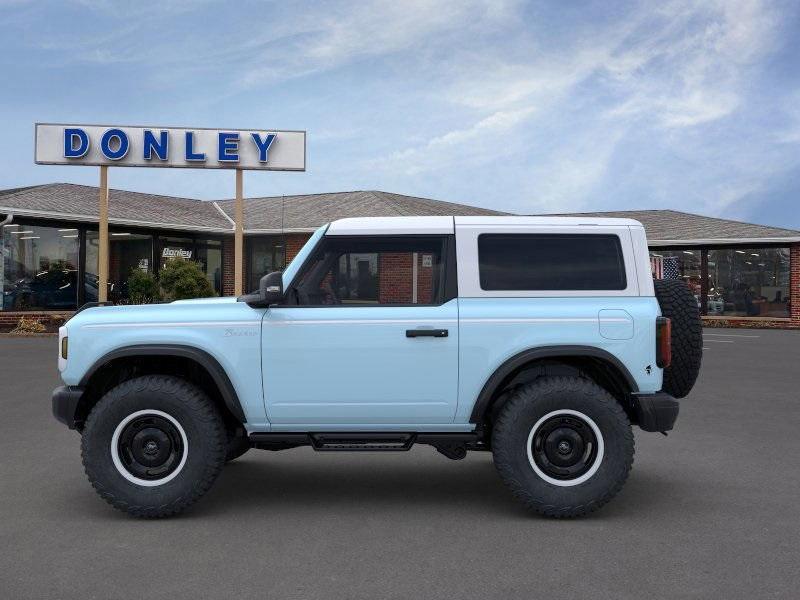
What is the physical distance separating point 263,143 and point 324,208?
10.3 metres

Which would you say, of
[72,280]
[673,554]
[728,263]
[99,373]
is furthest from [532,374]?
[728,263]

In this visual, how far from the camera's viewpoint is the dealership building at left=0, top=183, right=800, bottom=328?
86.3 feet

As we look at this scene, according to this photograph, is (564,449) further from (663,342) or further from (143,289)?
(143,289)

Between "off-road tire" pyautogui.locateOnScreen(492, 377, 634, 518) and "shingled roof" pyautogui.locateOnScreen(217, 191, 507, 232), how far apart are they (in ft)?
78.7

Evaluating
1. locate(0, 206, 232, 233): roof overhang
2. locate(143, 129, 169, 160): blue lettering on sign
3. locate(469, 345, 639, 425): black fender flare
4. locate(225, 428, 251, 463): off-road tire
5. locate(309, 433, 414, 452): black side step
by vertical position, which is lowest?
locate(225, 428, 251, 463): off-road tire

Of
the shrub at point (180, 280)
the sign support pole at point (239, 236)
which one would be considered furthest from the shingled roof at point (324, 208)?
the sign support pole at point (239, 236)

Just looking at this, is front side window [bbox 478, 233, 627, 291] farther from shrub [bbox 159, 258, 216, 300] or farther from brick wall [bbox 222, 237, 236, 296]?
brick wall [bbox 222, 237, 236, 296]

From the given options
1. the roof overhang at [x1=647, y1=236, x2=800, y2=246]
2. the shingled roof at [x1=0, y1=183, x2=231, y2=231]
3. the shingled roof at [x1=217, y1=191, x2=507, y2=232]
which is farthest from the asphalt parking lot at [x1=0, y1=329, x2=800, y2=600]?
the roof overhang at [x1=647, y1=236, x2=800, y2=246]

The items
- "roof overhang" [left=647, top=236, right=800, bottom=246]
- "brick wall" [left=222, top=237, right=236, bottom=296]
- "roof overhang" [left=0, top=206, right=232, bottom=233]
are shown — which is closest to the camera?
"roof overhang" [left=0, top=206, right=232, bottom=233]

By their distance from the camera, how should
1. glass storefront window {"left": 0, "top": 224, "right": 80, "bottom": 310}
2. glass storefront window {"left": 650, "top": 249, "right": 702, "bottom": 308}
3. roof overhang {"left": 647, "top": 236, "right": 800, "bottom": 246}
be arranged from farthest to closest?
glass storefront window {"left": 650, "top": 249, "right": 702, "bottom": 308} → roof overhang {"left": 647, "top": 236, "right": 800, "bottom": 246} → glass storefront window {"left": 0, "top": 224, "right": 80, "bottom": 310}

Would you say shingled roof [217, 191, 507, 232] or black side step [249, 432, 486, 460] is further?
shingled roof [217, 191, 507, 232]

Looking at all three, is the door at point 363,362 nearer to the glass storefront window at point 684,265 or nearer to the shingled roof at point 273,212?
the shingled roof at point 273,212

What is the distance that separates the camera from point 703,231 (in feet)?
111

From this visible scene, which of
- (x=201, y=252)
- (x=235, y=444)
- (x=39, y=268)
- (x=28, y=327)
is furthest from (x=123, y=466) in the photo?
(x=201, y=252)
